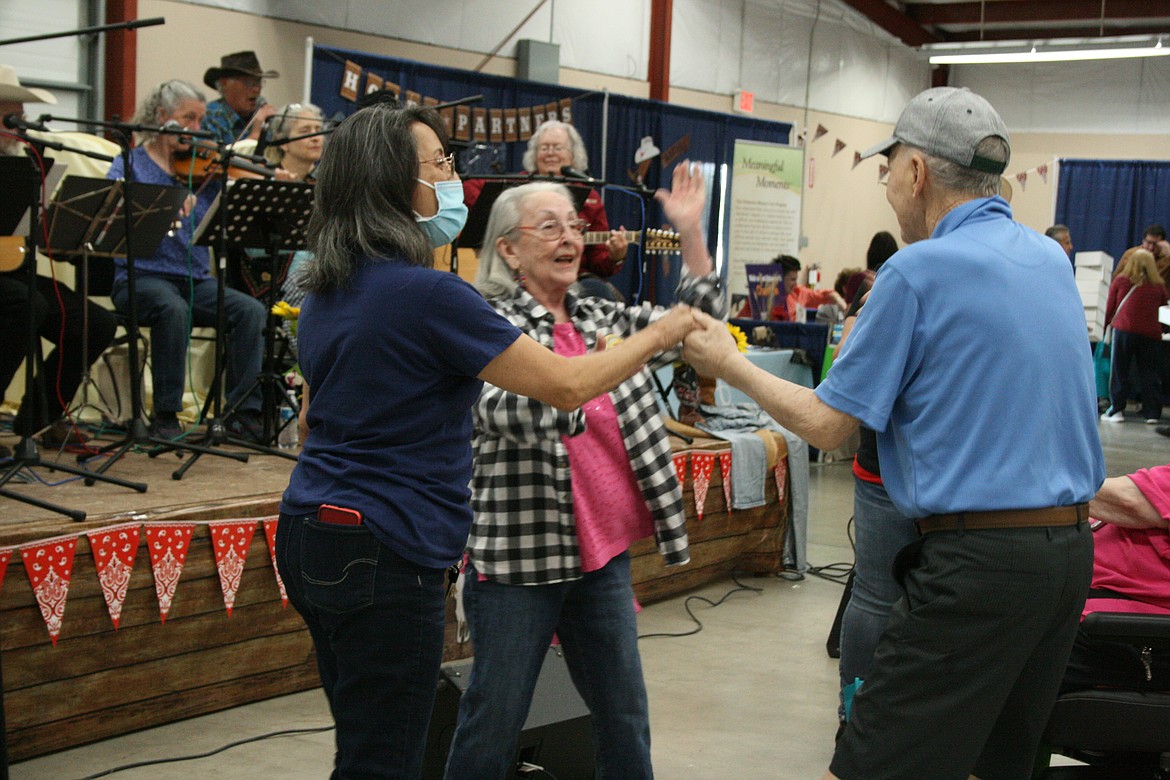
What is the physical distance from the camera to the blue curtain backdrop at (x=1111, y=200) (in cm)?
1644

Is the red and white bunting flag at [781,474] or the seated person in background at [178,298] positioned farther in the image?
the red and white bunting flag at [781,474]

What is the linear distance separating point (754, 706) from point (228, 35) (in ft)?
22.5

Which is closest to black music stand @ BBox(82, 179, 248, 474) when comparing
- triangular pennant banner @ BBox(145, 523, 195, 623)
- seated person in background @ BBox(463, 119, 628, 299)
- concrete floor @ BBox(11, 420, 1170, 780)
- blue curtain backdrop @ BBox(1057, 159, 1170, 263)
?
triangular pennant banner @ BBox(145, 523, 195, 623)

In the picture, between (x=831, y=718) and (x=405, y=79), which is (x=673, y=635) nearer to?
(x=831, y=718)

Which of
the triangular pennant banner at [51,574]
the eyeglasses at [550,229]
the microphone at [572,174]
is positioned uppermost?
the microphone at [572,174]

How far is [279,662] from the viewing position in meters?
3.68

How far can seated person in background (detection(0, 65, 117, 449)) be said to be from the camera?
13.8 ft

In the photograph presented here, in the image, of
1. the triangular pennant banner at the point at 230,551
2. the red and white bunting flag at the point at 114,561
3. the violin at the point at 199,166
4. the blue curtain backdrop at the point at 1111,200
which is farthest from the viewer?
the blue curtain backdrop at the point at 1111,200

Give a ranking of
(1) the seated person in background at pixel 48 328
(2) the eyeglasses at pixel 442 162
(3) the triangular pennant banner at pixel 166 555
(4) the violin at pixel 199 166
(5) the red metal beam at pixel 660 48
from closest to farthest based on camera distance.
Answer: (2) the eyeglasses at pixel 442 162
(3) the triangular pennant banner at pixel 166 555
(1) the seated person in background at pixel 48 328
(4) the violin at pixel 199 166
(5) the red metal beam at pixel 660 48

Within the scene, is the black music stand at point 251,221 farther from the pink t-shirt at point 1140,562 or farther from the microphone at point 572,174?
the pink t-shirt at point 1140,562

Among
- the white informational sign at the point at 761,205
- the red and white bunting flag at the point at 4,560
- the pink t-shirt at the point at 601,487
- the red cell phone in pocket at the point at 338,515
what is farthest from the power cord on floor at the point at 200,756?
the white informational sign at the point at 761,205

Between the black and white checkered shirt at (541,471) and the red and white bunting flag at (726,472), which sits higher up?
the black and white checkered shirt at (541,471)

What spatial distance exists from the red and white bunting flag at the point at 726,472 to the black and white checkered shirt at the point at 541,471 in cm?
270

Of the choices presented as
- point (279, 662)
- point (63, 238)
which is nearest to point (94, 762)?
point (279, 662)
